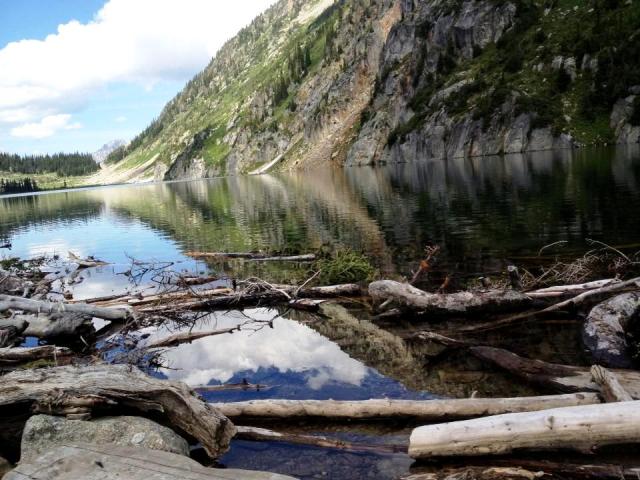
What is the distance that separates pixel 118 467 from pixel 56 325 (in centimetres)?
1238

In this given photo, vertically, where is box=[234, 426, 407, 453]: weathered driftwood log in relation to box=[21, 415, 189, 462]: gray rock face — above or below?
below

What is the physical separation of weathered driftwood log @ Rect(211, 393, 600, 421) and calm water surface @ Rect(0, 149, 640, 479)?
0.55 metres

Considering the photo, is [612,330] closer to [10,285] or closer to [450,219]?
[10,285]

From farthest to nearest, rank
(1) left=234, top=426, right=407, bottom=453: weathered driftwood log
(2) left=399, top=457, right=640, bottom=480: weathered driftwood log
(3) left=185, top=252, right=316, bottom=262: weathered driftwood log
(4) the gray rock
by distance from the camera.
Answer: (3) left=185, top=252, right=316, bottom=262: weathered driftwood log
(1) left=234, top=426, right=407, bottom=453: weathered driftwood log
(4) the gray rock
(2) left=399, top=457, right=640, bottom=480: weathered driftwood log

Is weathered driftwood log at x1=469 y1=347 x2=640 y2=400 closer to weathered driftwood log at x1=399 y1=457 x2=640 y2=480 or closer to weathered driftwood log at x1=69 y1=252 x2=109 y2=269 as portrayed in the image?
weathered driftwood log at x1=399 y1=457 x2=640 y2=480

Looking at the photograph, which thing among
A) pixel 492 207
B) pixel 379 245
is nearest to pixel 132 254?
pixel 379 245

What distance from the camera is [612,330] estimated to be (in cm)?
1220

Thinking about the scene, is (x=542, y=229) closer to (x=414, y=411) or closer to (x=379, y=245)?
(x=379, y=245)

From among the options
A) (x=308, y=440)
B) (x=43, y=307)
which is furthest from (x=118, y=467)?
(x=43, y=307)

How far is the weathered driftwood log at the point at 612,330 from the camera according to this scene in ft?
38.4

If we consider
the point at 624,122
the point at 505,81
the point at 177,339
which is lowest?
the point at 177,339

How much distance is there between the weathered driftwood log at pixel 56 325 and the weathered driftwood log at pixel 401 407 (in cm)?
949

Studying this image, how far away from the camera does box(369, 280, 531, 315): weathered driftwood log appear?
15.5 meters

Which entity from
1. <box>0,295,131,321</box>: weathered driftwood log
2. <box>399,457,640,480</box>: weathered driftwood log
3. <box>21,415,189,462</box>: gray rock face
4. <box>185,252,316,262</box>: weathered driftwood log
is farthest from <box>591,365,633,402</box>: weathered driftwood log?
<box>185,252,316,262</box>: weathered driftwood log
